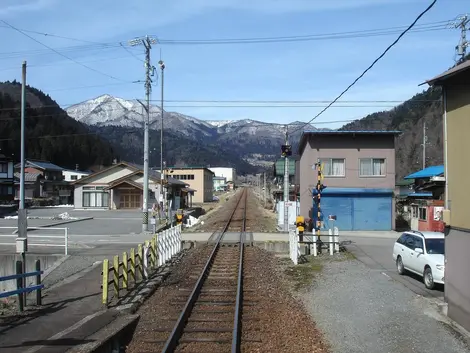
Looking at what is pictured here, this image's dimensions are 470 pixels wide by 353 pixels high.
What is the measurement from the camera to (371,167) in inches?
1345

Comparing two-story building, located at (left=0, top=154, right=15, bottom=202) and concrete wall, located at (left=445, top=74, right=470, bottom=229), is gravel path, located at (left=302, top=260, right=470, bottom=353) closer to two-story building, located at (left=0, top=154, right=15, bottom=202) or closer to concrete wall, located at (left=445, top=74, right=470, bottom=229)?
concrete wall, located at (left=445, top=74, right=470, bottom=229)

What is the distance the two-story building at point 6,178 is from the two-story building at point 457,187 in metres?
63.4

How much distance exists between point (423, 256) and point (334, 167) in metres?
20.6

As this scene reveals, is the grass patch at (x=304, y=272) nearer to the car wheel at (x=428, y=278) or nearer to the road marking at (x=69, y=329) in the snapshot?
the car wheel at (x=428, y=278)

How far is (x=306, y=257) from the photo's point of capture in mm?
20219

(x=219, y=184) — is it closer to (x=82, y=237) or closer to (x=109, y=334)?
(x=82, y=237)

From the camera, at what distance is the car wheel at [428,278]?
43.4 ft

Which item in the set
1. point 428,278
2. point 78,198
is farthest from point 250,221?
point 428,278

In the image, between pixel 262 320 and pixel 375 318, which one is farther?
pixel 375 318

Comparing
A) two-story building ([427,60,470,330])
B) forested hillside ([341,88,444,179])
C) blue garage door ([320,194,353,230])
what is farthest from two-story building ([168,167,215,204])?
two-story building ([427,60,470,330])

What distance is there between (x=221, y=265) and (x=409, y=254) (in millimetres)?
6594

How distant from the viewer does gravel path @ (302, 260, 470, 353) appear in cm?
822

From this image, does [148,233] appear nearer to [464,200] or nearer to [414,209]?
[414,209]

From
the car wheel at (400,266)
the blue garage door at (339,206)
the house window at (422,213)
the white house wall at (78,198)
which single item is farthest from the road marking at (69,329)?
the white house wall at (78,198)
